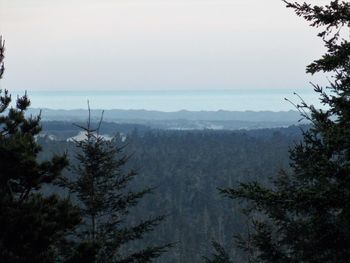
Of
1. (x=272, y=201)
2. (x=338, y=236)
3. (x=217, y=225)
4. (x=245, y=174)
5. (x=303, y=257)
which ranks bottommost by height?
(x=217, y=225)

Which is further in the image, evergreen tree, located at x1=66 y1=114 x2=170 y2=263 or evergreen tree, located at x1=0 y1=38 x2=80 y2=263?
evergreen tree, located at x1=66 y1=114 x2=170 y2=263

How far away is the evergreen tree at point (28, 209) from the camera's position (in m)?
9.55

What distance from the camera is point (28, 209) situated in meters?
9.75

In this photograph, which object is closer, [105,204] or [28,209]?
[28,209]

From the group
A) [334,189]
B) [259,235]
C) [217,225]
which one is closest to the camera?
[334,189]

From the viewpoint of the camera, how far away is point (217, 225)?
155500 millimetres

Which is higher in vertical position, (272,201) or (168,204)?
(272,201)

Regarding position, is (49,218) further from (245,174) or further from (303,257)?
(245,174)

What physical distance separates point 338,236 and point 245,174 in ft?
586

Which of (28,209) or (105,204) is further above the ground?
(28,209)

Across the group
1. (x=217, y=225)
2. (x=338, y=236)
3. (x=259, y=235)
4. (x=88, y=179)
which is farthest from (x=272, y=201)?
(x=217, y=225)

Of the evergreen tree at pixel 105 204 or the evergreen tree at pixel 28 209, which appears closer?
the evergreen tree at pixel 28 209

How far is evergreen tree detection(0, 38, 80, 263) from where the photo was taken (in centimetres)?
955

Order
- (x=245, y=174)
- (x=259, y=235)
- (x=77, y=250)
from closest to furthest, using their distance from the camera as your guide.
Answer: (x=77, y=250)
(x=259, y=235)
(x=245, y=174)
